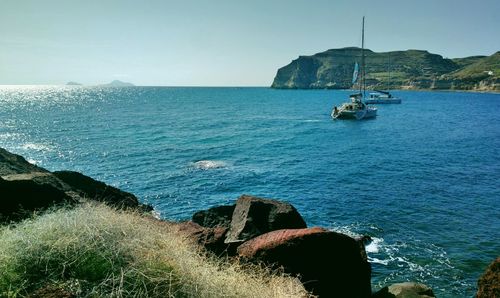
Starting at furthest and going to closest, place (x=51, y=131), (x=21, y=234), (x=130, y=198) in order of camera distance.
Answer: (x=51, y=131) < (x=130, y=198) < (x=21, y=234)

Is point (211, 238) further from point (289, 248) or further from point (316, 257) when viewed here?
point (316, 257)

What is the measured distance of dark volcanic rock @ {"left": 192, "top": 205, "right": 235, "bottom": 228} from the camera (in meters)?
20.8

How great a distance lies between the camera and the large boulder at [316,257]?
12391 millimetres

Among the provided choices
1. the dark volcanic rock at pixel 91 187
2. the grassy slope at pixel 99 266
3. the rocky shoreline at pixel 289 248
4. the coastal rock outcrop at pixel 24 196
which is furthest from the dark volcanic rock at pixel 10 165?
the grassy slope at pixel 99 266

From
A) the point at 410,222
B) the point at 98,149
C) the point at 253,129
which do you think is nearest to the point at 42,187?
the point at 410,222

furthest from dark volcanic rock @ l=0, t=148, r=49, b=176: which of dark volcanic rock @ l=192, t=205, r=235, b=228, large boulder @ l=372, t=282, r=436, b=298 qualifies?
large boulder @ l=372, t=282, r=436, b=298

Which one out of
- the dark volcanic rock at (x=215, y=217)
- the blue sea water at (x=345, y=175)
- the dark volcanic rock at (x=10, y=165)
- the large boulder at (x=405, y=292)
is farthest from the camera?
the blue sea water at (x=345, y=175)

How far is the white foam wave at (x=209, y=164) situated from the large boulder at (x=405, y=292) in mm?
29479

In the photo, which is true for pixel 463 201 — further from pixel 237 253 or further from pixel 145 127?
pixel 145 127

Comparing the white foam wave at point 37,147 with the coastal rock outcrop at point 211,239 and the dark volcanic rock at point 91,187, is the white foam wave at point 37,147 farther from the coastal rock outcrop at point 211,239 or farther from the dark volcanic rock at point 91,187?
the coastal rock outcrop at point 211,239

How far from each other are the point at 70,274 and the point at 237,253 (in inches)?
265

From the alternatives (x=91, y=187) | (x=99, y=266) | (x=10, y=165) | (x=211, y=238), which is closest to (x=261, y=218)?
(x=211, y=238)

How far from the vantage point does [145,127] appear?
7806cm

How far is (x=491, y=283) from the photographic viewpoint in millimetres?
11586
